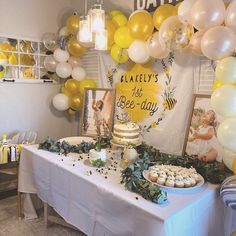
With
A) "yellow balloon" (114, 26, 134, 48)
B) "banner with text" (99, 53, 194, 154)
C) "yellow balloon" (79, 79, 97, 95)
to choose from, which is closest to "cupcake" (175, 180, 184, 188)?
"banner with text" (99, 53, 194, 154)

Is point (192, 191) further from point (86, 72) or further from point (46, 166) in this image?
point (86, 72)

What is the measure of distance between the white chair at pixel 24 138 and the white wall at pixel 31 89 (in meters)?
0.11

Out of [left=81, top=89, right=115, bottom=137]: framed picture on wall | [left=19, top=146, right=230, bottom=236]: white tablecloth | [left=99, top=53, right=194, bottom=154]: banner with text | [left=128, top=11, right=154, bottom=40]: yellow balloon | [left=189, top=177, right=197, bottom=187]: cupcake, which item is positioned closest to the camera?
[left=19, top=146, right=230, bottom=236]: white tablecloth

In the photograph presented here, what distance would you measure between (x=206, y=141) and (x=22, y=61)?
2.23m

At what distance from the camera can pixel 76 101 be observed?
115 inches

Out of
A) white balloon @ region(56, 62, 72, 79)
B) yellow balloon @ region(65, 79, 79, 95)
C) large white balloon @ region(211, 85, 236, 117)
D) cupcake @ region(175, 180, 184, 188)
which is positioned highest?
white balloon @ region(56, 62, 72, 79)

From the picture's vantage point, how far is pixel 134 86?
249 cm

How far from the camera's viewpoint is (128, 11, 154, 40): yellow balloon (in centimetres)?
196

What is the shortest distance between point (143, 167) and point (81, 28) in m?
1.34

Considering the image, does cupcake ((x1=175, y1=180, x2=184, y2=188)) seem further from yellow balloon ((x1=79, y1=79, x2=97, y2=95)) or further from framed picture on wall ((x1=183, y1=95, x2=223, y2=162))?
yellow balloon ((x1=79, y1=79, x2=97, y2=95))

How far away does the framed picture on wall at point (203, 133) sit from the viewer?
1.87m

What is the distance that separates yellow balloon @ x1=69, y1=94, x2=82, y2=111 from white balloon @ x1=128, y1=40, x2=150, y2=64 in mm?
1014

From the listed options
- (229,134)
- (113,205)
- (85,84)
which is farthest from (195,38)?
(85,84)

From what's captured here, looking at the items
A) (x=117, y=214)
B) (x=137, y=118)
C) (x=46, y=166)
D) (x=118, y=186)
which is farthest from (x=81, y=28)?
(x=117, y=214)
